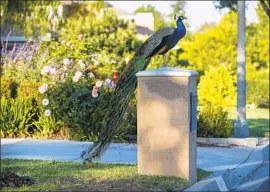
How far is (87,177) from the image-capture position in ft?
32.1

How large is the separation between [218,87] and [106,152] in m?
16.8

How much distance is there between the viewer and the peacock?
10.1m

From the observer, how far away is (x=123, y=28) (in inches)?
1293

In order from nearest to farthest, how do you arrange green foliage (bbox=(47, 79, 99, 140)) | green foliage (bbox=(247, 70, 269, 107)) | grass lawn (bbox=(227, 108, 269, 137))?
green foliage (bbox=(47, 79, 99, 140))
grass lawn (bbox=(227, 108, 269, 137))
green foliage (bbox=(247, 70, 269, 107))

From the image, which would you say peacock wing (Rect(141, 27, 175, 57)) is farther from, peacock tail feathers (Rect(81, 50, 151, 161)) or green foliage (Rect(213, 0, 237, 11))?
green foliage (Rect(213, 0, 237, 11))

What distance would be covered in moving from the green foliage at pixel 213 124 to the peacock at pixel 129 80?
582 cm

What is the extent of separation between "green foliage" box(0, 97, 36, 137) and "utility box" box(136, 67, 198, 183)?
21.9ft

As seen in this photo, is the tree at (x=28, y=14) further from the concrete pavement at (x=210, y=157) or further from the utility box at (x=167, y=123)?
the utility box at (x=167, y=123)

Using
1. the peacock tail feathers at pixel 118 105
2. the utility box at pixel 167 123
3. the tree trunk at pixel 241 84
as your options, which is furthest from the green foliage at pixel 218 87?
the utility box at pixel 167 123

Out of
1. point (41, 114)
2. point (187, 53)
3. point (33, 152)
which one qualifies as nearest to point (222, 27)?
point (187, 53)

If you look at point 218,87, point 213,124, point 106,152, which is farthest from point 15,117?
point 218,87

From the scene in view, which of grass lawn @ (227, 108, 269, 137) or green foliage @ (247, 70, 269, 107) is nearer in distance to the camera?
grass lawn @ (227, 108, 269, 137)

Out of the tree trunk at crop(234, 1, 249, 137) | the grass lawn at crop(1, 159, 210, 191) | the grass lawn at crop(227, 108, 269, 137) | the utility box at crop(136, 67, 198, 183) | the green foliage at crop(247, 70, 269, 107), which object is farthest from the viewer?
the green foliage at crop(247, 70, 269, 107)

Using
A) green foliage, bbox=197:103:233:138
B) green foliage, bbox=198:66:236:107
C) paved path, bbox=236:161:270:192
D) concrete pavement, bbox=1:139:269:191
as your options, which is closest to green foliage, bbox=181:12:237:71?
green foliage, bbox=198:66:236:107
